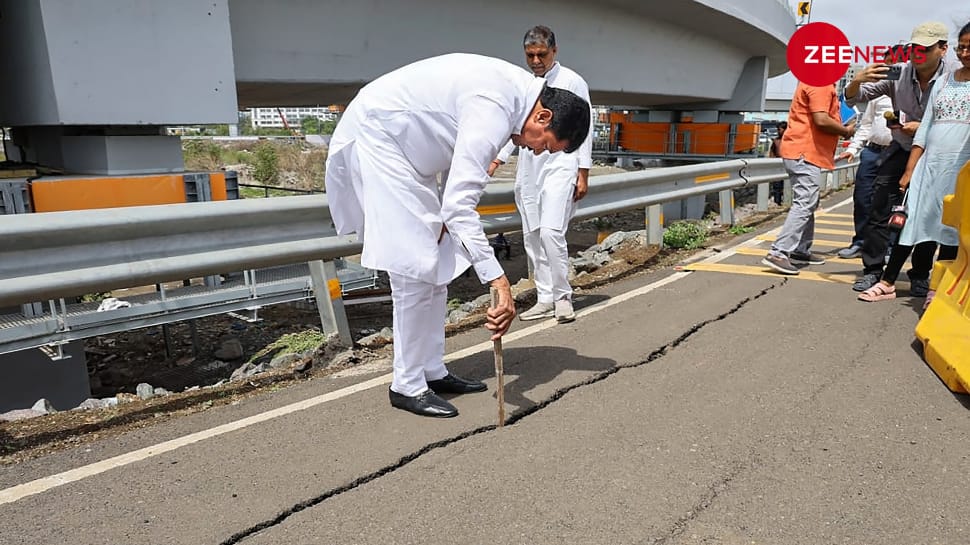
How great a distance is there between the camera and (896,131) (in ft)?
17.8

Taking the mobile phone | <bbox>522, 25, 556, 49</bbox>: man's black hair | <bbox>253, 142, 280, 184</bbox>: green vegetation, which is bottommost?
<bbox>253, 142, 280, 184</bbox>: green vegetation

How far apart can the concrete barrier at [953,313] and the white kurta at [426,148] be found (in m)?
2.44

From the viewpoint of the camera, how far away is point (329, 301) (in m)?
4.37

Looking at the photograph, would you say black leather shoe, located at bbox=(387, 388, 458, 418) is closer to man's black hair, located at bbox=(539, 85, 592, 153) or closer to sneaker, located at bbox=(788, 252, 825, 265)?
man's black hair, located at bbox=(539, 85, 592, 153)

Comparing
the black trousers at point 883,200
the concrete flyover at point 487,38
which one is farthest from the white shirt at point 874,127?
the concrete flyover at point 487,38

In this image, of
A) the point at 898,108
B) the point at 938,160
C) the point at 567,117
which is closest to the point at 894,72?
the point at 898,108

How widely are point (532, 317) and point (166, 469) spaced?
2.85m

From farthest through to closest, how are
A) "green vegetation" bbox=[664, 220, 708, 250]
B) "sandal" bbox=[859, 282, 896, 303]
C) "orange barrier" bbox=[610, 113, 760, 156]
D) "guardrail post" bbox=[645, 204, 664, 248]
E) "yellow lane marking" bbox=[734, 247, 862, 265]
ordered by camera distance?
"orange barrier" bbox=[610, 113, 760, 156], "green vegetation" bbox=[664, 220, 708, 250], "guardrail post" bbox=[645, 204, 664, 248], "yellow lane marking" bbox=[734, 247, 862, 265], "sandal" bbox=[859, 282, 896, 303]

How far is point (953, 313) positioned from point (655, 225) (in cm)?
374

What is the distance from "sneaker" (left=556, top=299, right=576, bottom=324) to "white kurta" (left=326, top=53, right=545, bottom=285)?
5.92 feet

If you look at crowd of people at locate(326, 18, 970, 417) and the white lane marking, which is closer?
the white lane marking

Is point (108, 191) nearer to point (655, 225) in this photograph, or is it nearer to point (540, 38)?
point (540, 38)

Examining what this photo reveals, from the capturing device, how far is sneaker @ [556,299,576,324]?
482 cm

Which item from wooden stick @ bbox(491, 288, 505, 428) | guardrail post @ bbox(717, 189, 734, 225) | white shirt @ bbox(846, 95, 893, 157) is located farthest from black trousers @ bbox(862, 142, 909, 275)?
wooden stick @ bbox(491, 288, 505, 428)
